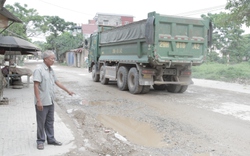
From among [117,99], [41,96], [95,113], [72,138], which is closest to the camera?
[41,96]

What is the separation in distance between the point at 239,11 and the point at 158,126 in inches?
392

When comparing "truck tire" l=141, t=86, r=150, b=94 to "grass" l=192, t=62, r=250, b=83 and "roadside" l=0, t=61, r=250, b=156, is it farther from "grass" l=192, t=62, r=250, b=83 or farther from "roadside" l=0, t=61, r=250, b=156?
"grass" l=192, t=62, r=250, b=83

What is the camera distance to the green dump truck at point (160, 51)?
32.3 ft

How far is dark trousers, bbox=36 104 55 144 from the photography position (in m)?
4.37

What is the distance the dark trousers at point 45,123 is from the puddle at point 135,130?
1614 millimetres

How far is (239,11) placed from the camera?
1341cm

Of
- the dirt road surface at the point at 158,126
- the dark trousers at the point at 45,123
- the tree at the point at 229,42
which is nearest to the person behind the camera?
the dark trousers at the point at 45,123

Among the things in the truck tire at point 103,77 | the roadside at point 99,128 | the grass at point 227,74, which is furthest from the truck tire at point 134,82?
the grass at point 227,74

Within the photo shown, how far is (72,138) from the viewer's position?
16.1 feet

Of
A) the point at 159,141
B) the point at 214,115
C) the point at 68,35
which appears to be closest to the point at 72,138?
the point at 159,141

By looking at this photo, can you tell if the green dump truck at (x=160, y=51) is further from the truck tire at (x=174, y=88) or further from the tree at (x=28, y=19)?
the tree at (x=28, y=19)

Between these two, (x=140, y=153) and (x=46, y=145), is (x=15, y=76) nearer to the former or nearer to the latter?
(x=46, y=145)

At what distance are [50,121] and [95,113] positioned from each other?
3003mm

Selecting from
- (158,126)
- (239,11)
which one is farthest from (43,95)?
(239,11)
